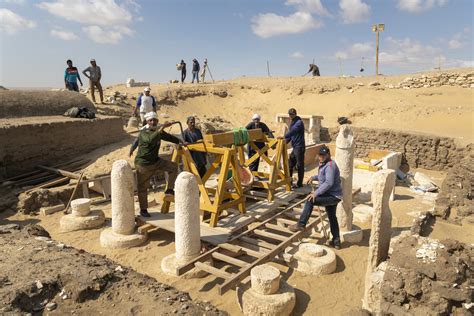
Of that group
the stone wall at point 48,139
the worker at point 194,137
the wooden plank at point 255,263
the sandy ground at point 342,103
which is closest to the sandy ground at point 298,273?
the wooden plank at point 255,263

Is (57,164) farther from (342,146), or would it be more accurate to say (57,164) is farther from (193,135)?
(342,146)

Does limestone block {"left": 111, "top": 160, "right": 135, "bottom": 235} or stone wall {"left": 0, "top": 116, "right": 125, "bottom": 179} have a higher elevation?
stone wall {"left": 0, "top": 116, "right": 125, "bottom": 179}

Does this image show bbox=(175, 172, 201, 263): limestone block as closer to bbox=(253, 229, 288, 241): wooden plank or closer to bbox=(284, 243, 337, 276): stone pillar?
bbox=(253, 229, 288, 241): wooden plank

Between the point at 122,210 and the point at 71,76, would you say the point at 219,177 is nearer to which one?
the point at 122,210

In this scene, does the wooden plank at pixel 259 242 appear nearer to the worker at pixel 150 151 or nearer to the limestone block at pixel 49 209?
the worker at pixel 150 151

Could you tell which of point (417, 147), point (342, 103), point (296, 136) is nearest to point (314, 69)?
point (342, 103)

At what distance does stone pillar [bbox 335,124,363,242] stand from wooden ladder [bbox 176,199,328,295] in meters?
0.39

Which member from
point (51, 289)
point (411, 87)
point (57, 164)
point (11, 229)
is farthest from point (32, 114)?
point (411, 87)

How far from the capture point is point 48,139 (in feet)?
34.8

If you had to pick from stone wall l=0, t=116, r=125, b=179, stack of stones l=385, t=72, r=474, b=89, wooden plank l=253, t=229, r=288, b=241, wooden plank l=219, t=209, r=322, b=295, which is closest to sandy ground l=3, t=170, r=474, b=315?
wooden plank l=219, t=209, r=322, b=295

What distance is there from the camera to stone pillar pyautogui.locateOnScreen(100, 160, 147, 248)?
634cm

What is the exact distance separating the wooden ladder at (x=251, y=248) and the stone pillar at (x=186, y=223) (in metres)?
0.20

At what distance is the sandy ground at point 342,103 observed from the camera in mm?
16859

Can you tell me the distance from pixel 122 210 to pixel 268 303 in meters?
3.35
